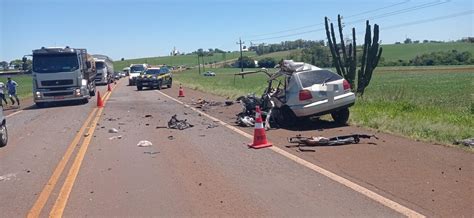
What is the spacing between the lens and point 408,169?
8.23 metres

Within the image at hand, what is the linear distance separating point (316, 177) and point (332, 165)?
0.95m

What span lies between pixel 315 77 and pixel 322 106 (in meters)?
0.95

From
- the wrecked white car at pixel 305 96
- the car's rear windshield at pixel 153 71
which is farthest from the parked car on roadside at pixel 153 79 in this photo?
the wrecked white car at pixel 305 96

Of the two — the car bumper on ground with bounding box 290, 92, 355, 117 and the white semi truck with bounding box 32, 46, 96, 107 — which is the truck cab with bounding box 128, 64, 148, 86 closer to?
the white semi truck with bounding box 32, 46, 96, 107

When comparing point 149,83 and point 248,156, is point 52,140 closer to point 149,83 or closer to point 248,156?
point 248,156

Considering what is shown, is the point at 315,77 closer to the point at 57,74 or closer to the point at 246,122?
the point at 246,122

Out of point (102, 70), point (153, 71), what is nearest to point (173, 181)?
point (153, 71)

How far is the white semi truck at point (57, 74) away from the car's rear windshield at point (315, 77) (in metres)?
16.3

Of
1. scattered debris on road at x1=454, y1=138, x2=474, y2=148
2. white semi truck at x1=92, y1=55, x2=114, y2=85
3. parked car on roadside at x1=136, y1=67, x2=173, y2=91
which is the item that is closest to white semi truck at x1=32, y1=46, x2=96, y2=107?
parked car on roadside at x1=136, y1=67, x2=173, y2=91

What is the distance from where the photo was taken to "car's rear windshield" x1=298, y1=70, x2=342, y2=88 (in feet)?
45.3

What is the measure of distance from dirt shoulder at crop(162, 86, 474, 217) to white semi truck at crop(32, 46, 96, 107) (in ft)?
A: 56.9

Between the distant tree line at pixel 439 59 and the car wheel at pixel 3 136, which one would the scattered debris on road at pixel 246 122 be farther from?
the distant tree line at pixel 439 59

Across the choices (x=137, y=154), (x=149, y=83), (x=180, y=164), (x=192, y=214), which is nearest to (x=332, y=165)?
(x=180, y=164)

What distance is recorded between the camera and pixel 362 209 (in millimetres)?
6098
